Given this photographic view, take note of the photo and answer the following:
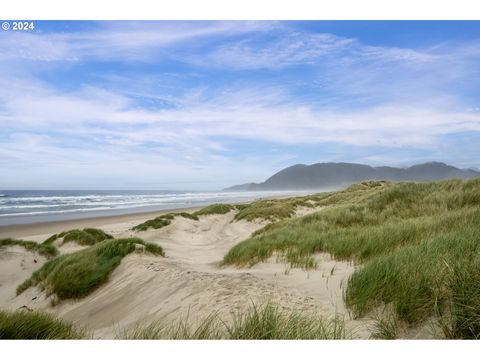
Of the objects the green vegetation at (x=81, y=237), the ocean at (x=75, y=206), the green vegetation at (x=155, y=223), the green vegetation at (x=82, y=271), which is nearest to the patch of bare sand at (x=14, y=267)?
the green vegetation at (x=82, y=271)

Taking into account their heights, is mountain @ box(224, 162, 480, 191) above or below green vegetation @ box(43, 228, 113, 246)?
above

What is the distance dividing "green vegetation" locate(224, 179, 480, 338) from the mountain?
3702mm

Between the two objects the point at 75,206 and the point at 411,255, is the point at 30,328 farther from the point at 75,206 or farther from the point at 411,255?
the point at 75,206

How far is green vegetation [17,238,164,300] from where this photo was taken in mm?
5923

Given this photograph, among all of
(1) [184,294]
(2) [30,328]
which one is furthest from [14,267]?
(2) [30,328]

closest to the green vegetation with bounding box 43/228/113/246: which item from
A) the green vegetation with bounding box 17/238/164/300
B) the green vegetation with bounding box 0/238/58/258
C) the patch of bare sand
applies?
the green vegetation with bounding box 0/238/58/258

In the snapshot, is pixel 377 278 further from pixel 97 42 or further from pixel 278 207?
pixel 278 207

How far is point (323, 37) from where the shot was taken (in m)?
4.81

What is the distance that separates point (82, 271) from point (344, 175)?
70.9 m

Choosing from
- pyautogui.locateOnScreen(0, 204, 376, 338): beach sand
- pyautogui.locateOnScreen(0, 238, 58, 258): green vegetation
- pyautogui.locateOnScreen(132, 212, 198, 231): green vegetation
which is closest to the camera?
pyautogui.locateOnScreen(0, 204, 376, 338): beach sand

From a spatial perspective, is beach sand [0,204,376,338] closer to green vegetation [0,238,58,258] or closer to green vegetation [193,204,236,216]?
green vegetation [0,238,58,258]

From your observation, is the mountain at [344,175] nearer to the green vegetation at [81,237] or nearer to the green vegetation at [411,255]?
the green vegetation at [411,255]

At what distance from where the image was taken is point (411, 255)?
4.17m
